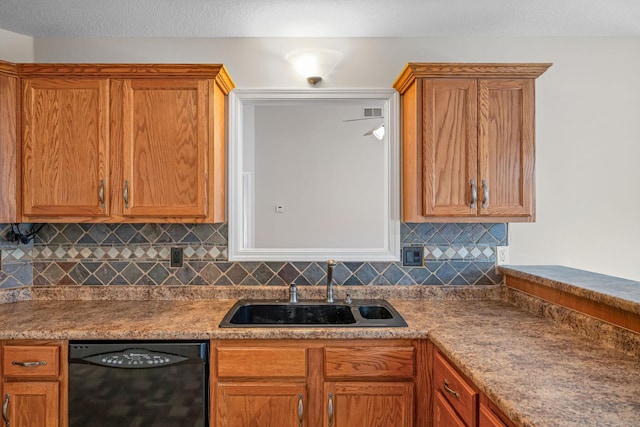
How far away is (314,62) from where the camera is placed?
2.28 meters

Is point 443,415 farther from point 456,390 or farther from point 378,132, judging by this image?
point 378,132

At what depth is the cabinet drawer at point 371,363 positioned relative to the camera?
1755 millimetres

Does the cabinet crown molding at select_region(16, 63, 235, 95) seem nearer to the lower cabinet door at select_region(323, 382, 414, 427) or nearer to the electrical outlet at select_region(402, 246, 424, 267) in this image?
the electrical outlet at select_region(402, 246, 424, 267)

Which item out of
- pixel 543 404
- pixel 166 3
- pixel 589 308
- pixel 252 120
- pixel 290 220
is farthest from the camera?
pixel 290 220

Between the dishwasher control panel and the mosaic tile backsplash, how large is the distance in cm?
66

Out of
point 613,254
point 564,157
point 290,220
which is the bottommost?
point 613,254

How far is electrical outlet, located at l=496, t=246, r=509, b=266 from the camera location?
2.37 m

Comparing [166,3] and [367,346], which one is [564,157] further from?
[166,3]

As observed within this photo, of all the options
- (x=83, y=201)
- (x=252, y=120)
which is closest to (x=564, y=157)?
(x=252, y=120)

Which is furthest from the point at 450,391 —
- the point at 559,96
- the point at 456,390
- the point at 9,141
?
the point at 9,141

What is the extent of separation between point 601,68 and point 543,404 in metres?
2.21

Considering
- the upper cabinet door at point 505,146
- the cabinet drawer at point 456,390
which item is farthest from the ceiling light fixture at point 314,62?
the cabinet drawer at point 456,390

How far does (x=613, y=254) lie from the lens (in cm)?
239

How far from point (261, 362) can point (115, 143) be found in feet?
4.40
